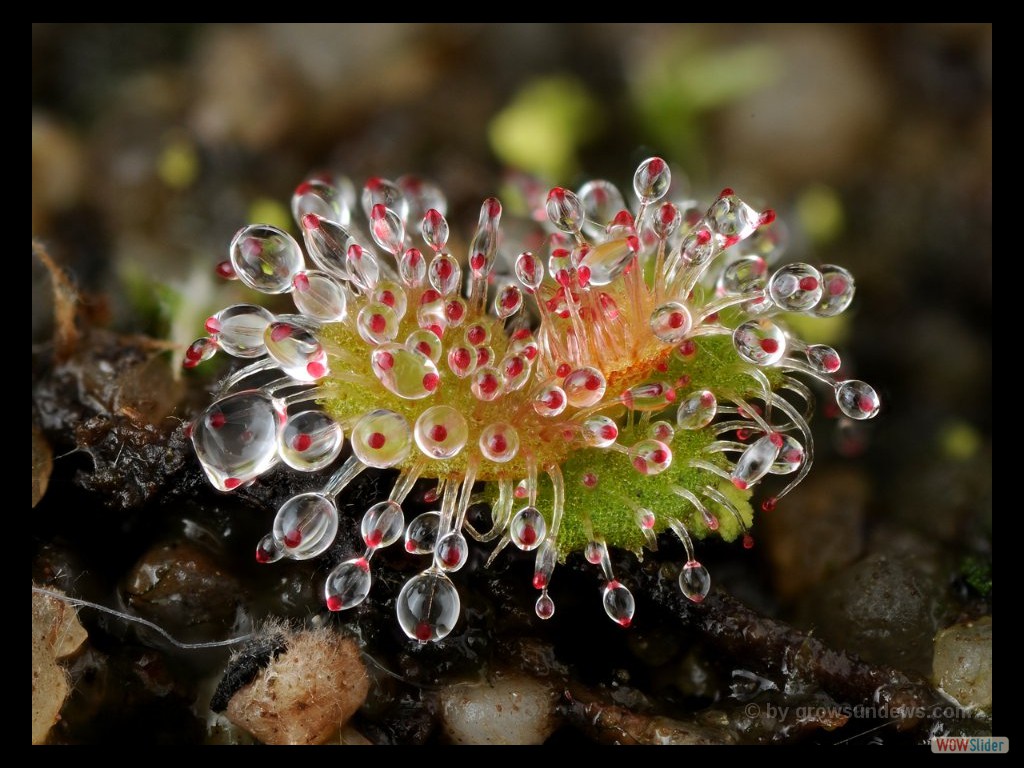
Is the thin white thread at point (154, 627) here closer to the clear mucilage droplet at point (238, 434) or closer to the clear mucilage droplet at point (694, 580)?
the clear mucilage droplet at point (238, 434)

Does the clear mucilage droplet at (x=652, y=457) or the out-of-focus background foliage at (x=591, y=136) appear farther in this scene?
the out-of-focus background foliage at (x=591, y=136)

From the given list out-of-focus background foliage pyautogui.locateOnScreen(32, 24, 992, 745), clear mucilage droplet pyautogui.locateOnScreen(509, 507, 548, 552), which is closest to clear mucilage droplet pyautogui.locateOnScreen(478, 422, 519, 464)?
clear mucilage droplet pyautogui.locateOnScreen(509, 507, 548, 552)

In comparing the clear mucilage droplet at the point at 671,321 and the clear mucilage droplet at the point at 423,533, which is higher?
the clear mucilage droplet at the point at 671,321

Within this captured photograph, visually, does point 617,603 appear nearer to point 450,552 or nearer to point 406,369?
point 450,552

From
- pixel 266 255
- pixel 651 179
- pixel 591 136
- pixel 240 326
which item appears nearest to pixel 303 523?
pixel 240 326

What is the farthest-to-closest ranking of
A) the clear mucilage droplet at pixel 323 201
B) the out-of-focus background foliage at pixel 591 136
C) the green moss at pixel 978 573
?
the out-of-focus background foliage at pixel 591 136 → the green moss at pixel 978 573 → the clear mucilage droplet at pixel 323 201

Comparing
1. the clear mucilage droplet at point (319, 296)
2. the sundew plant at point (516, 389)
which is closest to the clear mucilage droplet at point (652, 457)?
the sundew plant at point (516, 389)

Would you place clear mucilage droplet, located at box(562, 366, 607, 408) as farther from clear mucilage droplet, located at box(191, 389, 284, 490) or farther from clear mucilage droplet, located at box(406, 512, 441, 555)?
clear mucilage droplet, located at box(191, 389, 284, 490)
